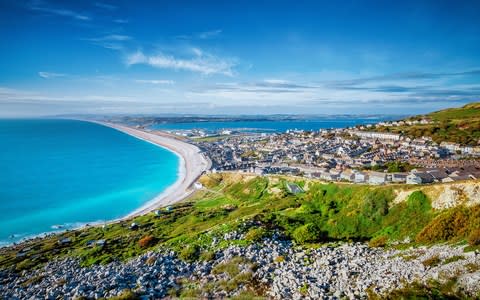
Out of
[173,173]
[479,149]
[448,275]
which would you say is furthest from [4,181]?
[479,149]

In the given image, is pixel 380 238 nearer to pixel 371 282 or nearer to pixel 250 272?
pixel 371 282

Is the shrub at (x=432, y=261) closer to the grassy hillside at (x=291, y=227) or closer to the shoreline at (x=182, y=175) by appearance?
the grassy hillside at (x=291, y=227)

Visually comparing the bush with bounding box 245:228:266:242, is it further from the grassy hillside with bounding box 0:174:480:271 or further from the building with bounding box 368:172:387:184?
the building with bounding box 368:172:387:184

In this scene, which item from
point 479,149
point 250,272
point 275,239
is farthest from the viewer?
point 479,149

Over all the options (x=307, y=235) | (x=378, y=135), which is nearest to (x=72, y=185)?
(x=307, y=235)

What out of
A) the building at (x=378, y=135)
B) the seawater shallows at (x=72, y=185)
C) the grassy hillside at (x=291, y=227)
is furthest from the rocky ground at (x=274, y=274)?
the building at (x=378, y=135)

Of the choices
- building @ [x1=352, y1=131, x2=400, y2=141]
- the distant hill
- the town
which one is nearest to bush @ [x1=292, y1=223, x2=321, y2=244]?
the town
